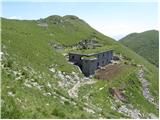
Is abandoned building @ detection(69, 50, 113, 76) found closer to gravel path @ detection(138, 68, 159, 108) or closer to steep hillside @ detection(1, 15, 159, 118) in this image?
steep hillside @ detection(1, 15, 159, 118)

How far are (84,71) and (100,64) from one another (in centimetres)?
916

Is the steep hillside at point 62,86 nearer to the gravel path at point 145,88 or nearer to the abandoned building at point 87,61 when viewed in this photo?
the gravel path at point 145,88

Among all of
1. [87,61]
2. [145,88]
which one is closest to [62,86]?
[87,61]

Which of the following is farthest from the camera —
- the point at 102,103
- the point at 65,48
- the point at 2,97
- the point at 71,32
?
the point at 71,32

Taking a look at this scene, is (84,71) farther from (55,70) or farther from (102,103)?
(102,103)

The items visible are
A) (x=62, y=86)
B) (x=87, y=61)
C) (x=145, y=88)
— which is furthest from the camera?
(x=145, y=88)

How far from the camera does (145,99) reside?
6106 cm

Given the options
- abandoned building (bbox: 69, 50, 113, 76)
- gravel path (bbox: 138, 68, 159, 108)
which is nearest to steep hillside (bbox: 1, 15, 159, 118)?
gravel path (bbox: 138, 68, 159, 108)

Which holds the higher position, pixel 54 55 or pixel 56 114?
pixel 56 114


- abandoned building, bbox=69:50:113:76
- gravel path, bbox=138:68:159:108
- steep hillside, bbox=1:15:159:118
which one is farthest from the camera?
abandoned building, bbox=69:50:113:76

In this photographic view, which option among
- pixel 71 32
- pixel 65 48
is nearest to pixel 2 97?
pixel 65 48

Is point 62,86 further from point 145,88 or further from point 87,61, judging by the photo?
point 145,88

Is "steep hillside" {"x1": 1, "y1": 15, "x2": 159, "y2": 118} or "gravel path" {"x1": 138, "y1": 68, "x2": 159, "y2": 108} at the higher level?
"steep hillside" {"x1": 1, "y1": 15, "x2": 159, "y2": 118}

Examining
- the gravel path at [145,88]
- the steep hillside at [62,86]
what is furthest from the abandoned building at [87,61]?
the gravel path at [145,88]
